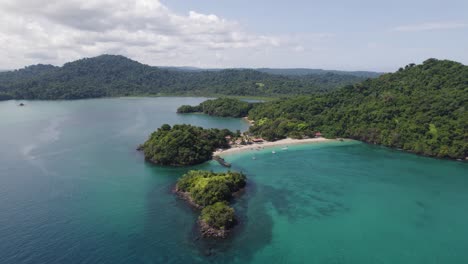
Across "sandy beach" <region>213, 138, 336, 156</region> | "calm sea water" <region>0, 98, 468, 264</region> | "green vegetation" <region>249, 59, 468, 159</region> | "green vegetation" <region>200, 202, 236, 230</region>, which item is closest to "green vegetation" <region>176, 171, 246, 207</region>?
"calm sea water" <region>0, 98, 468, 264</region>

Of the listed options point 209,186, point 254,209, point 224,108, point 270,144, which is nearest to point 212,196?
point 209,186

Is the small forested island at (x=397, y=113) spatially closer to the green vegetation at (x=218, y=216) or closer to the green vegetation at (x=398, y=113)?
the green vegetation at (x=398, y=113)

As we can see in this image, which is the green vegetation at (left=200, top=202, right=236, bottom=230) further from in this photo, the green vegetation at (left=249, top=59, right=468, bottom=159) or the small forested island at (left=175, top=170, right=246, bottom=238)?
the green vegetation at (left=249, top=59, right=468, bottom=159)

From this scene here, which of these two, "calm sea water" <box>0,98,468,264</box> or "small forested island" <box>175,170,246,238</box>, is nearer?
"calm sea water" <box>0,98,468,264</box>

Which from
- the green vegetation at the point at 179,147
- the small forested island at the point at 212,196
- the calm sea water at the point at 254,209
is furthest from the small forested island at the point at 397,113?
the small forested island at the point at 212,196

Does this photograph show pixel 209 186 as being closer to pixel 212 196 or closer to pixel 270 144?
pixel 212 196
